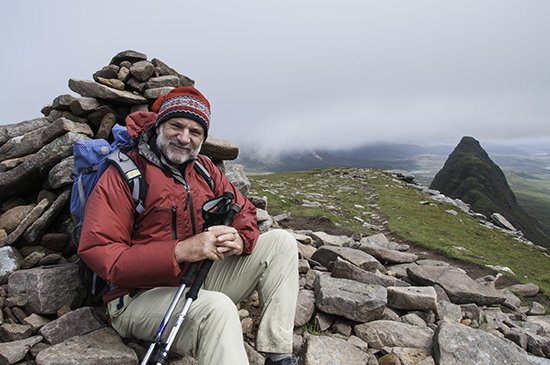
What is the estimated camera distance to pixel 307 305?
19.0 feet

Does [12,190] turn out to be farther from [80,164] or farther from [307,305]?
[307,305]

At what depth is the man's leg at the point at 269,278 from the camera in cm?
430

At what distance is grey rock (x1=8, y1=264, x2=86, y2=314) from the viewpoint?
4758 mm

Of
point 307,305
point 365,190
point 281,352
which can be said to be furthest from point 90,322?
point 365,190

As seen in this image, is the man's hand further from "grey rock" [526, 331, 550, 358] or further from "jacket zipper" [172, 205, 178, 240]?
"grey rock" [526, 331, 550, 358]


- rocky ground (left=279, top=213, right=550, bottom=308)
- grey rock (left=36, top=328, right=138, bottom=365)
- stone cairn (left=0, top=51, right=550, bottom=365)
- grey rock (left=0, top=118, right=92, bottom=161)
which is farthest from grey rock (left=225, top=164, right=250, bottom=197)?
grey rock (left=36, top=328, right=138, bottom=365)

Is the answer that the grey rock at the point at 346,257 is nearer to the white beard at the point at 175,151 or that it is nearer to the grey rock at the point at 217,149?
the grey rock at the point at 217,149

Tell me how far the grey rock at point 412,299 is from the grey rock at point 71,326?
6.09 meters

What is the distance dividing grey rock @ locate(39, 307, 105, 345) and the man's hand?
245 cm

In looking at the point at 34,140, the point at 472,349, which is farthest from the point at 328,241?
the point at 34,140

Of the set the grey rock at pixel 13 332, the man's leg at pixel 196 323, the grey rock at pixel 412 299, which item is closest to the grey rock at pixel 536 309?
the grey rock at pixel 412 299

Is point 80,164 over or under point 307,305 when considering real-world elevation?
over

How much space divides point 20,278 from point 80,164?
227 centimetres

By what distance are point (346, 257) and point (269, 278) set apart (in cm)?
403
